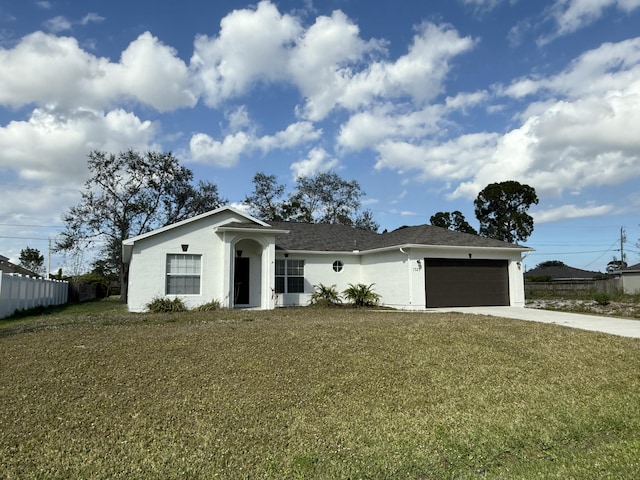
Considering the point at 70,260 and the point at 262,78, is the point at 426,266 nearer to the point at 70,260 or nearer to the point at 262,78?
the point at 262,78

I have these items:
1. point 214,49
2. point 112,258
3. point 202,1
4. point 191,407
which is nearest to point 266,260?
point 214,49

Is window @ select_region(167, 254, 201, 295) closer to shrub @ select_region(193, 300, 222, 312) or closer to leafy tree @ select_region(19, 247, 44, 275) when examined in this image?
shrub @ select_region(193, 300, 222, 312)

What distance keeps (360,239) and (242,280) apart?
702 cm

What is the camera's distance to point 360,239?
22.4 m

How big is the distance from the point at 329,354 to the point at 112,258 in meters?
33.1

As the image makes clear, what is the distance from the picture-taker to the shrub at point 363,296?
1923cm

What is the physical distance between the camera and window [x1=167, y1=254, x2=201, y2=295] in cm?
1652

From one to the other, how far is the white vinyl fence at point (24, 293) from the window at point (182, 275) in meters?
5.56

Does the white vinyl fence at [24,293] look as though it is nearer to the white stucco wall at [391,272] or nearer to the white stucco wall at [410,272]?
the white stucco wall at [391,272]

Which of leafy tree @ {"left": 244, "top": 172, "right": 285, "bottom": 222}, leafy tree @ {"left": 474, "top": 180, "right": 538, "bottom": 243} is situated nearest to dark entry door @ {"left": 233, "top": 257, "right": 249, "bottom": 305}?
leafy tree @ {"left": 244, "top": 172, "right": 285, "bottom": 222}

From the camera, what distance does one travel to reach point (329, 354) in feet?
24.2

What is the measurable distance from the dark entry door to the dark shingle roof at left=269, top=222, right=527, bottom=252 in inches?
71.9

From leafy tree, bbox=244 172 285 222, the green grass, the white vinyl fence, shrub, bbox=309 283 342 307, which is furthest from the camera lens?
leafy tree, bbox=244 172 285 222

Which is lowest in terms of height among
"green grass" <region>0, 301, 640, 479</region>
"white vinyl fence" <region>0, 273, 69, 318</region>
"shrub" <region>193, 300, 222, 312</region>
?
"green grass" <region>0, 301, 640, 479</region>
